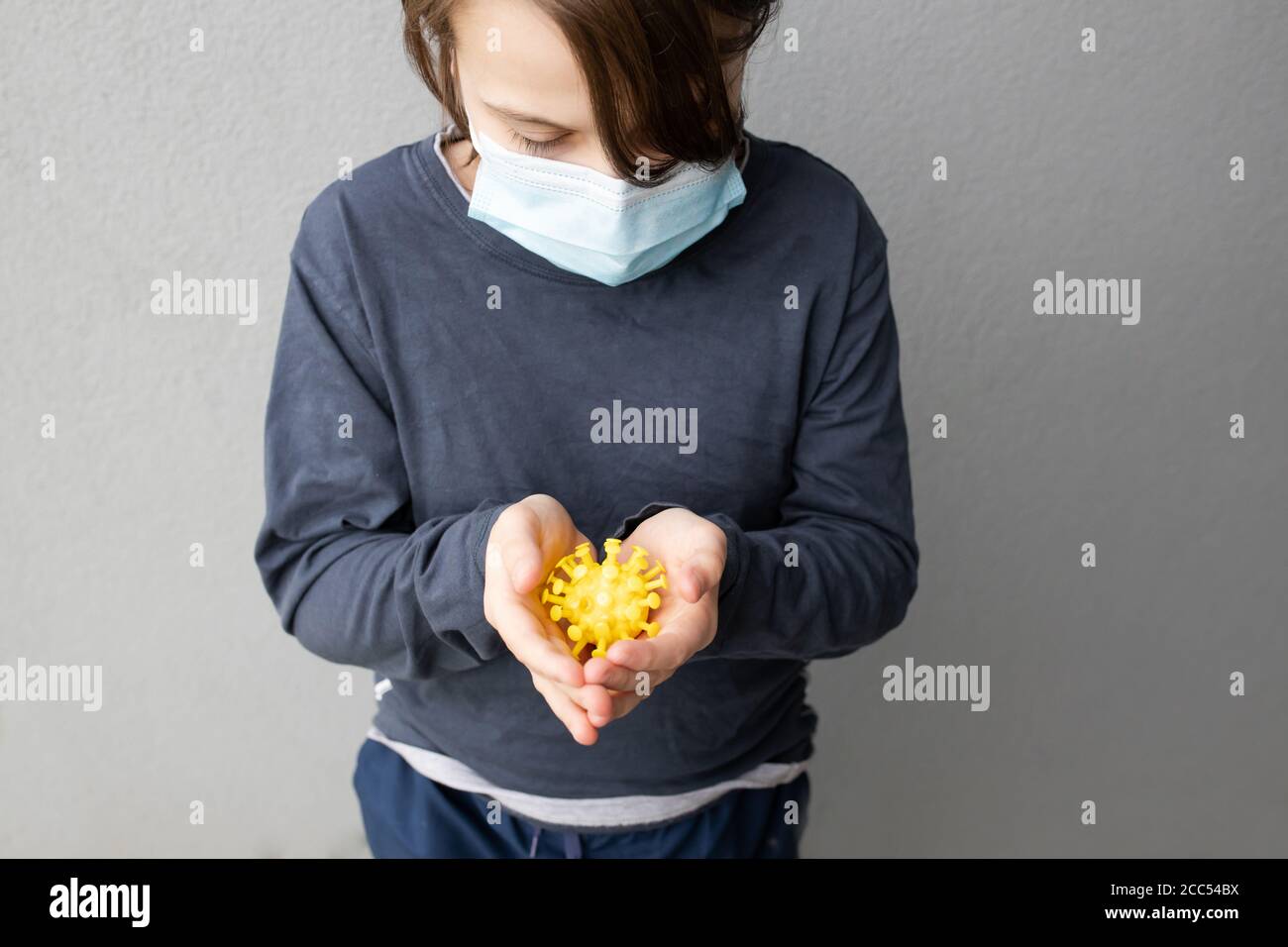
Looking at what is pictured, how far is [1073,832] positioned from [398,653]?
108cm

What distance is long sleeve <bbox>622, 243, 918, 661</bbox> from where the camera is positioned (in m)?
0.78

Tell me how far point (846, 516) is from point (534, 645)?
0.30 m

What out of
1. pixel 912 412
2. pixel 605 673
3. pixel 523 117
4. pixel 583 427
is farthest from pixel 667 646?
pixel 912 412

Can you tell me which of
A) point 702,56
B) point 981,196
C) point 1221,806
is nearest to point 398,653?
point 702,56

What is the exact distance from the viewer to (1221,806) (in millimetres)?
1505

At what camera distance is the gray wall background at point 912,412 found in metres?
1.17

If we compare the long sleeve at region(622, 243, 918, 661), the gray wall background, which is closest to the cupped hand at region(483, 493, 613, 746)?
the long sleeve at region(622, 243, 918, 661)

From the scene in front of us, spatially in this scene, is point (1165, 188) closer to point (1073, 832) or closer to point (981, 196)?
point (981, 196)

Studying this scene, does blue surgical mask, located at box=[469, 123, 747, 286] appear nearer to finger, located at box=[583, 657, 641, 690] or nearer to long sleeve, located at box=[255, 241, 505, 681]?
long sleeve, located at box=[255, 241, 505, 681]

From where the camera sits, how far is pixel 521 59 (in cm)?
68

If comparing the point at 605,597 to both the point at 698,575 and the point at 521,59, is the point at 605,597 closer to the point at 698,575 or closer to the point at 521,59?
the point at 698,575

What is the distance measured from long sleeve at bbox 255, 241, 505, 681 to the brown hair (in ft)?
0.67

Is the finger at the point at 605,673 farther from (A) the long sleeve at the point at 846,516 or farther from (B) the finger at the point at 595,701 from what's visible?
(A) the long sleeve at the point at 846,516

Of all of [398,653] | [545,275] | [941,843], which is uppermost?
[545,275]
